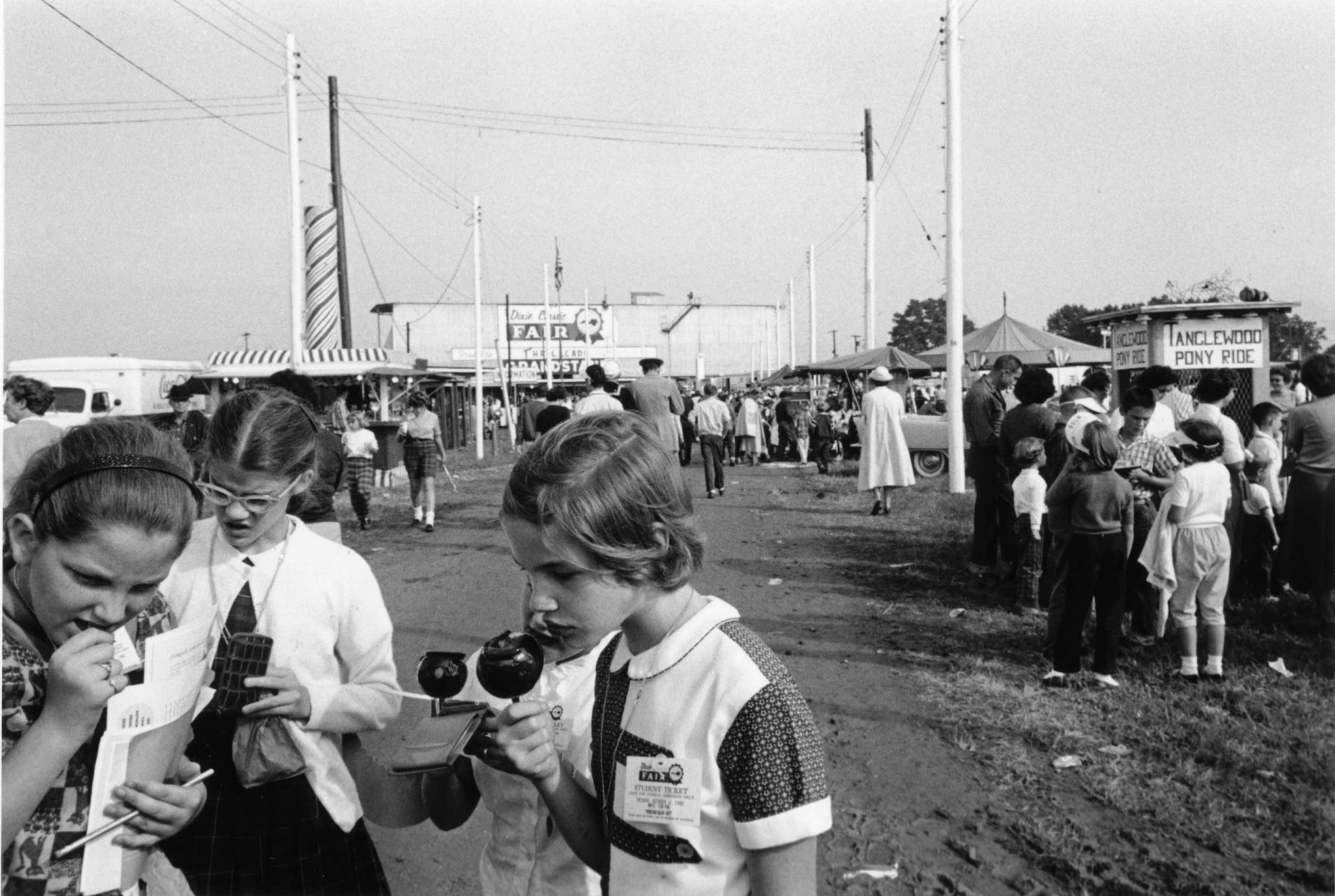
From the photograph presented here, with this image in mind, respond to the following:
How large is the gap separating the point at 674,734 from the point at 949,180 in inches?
590

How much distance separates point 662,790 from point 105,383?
28.8m

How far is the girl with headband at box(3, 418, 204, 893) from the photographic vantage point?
5.59 ft

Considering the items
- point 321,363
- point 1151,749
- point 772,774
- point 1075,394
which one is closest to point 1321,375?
point 1075,394

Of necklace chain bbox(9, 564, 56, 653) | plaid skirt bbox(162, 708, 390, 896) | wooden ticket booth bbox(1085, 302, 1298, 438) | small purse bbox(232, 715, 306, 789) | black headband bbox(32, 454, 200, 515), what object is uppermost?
wooden ticket booth bbox(1085, 302, 1298, 438)

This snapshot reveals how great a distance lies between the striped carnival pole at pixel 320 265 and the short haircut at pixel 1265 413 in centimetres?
1660

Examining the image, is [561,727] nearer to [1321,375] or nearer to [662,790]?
[662,790]

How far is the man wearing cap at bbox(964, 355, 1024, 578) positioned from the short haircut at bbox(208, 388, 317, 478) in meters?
7.27

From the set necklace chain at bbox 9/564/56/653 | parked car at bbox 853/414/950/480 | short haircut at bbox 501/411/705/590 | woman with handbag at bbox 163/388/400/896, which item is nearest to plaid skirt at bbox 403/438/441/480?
parked car at bbox 853/414/950/480

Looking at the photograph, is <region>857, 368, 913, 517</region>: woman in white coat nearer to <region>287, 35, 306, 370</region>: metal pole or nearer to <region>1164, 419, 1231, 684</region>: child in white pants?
<region>1164, 419, 1231, 684</region>: child in white pants

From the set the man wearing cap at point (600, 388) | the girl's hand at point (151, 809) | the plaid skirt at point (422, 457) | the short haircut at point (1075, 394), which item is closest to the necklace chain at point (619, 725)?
the girl's hand at point (151, 809)

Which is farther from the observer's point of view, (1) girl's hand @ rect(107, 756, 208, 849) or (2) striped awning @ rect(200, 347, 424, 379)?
(2) striped awning @ rect(200, 347, 424, 379)

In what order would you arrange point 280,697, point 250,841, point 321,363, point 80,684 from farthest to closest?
point 321,363, point 250,841, point 280,697, point 80,684

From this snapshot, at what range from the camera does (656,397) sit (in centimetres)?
1155

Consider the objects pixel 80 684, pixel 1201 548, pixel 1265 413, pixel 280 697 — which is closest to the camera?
pixel 80 684
